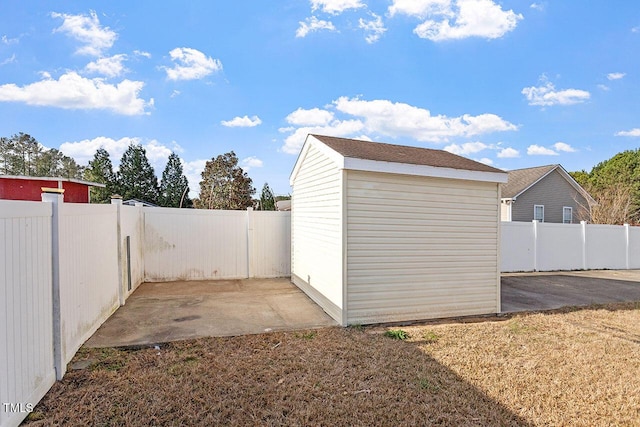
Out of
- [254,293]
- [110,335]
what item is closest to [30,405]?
[110,335]

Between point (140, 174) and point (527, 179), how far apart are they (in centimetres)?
3114

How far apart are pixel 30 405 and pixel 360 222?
14.0 feet

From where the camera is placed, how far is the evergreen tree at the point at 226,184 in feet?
77.9

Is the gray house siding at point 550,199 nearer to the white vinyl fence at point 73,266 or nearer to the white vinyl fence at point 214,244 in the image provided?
the white vinyl fence at point 214,244

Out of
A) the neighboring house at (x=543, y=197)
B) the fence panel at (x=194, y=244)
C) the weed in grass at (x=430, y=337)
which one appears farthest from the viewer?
the neighboring house at (x=543, y=197)

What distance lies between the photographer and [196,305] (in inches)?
244

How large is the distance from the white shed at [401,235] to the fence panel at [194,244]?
3.30 m

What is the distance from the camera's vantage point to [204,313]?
18.6ft

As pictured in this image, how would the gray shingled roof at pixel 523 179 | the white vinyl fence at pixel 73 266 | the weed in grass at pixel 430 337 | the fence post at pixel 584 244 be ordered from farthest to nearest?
the gray shingled roof at pixel 523 179 → the fence post at pixel 584 244 → the weed in grass at pixel 430 337 → the white vinyl fence at pixel 73 266

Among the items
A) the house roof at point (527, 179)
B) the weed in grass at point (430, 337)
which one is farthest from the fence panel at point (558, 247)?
the weed in grass at point (430, 337)

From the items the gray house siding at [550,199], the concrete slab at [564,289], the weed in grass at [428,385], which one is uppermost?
the gray house siding at [550,199]

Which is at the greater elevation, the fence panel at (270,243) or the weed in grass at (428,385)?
the fence panel at (270,243)

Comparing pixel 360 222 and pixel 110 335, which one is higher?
pixel 360 222

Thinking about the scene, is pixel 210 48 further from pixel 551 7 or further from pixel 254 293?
pixel 551 7
